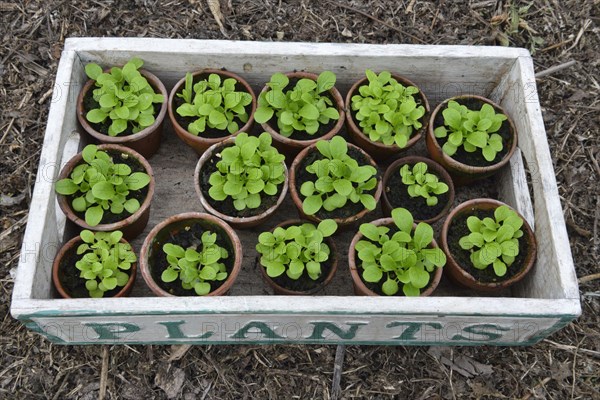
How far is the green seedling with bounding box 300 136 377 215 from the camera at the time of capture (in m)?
2.28

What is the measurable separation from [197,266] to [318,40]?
168cm

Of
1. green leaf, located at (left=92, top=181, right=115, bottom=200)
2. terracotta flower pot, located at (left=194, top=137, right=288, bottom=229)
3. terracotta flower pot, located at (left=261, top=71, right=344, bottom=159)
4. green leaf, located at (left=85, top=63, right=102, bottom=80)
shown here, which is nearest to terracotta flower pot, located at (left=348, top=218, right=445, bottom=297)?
terracotta flower pot, located at (left=194, top=137, right=288, bottom=229)

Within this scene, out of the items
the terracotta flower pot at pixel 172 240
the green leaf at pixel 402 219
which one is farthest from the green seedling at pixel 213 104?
the green leaf at pixel 402 219

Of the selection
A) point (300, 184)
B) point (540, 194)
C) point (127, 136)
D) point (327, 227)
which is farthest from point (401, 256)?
point (127, 136)

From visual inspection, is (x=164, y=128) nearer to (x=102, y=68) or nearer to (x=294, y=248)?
(x=102, y=68)

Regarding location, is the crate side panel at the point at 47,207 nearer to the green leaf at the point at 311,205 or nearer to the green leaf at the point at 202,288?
the green leaf at the point at 202,288

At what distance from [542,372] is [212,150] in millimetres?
1768

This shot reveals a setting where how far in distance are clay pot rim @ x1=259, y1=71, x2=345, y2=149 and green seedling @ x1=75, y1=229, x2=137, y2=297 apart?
0.77 m

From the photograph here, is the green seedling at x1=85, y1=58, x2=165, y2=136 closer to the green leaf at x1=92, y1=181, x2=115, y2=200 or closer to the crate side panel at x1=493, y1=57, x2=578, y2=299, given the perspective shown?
the green leaf at x1=92, y1=181, x2=115, y2=200

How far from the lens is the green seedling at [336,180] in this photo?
2.28m

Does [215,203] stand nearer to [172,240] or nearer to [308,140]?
[172,240]

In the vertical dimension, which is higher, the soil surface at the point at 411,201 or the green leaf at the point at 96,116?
the green leaf at the point at 96,116

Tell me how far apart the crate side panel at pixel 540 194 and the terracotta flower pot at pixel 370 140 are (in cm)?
40

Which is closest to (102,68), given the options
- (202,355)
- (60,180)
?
(60,180)
